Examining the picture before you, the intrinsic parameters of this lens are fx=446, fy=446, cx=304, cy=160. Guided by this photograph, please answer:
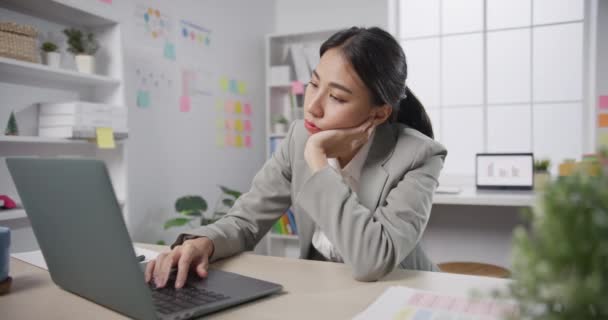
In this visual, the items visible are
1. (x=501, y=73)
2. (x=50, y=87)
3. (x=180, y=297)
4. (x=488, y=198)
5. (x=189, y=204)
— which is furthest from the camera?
(x=501, y=73)

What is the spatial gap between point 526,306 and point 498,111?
3.16m

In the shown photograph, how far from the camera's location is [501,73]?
10.4 feet

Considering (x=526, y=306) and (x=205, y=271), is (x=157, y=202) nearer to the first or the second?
(x=205, y=271)

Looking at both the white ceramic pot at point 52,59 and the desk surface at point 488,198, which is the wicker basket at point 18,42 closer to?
the white ceramic pot at point 52,59

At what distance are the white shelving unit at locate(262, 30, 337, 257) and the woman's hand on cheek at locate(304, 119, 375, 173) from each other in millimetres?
2292

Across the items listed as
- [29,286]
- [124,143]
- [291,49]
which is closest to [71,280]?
[29,286]

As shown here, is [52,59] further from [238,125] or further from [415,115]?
[238,125]

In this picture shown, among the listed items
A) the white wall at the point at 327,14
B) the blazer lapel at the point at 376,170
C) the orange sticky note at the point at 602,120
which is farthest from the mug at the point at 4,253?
the orange sticky note at the point at 602,120

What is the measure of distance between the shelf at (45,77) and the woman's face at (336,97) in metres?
1.21

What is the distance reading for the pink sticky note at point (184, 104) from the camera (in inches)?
111

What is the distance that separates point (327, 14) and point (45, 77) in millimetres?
2349

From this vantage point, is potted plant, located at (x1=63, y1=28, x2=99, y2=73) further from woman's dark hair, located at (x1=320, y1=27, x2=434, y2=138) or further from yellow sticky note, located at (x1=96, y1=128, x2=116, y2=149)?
woman's dark hair, located at (x1=320, y1=27, x2=434, y2=138)

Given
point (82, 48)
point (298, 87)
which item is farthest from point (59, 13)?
point (298, 87)

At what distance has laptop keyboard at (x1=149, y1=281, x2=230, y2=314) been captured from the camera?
672 mm
